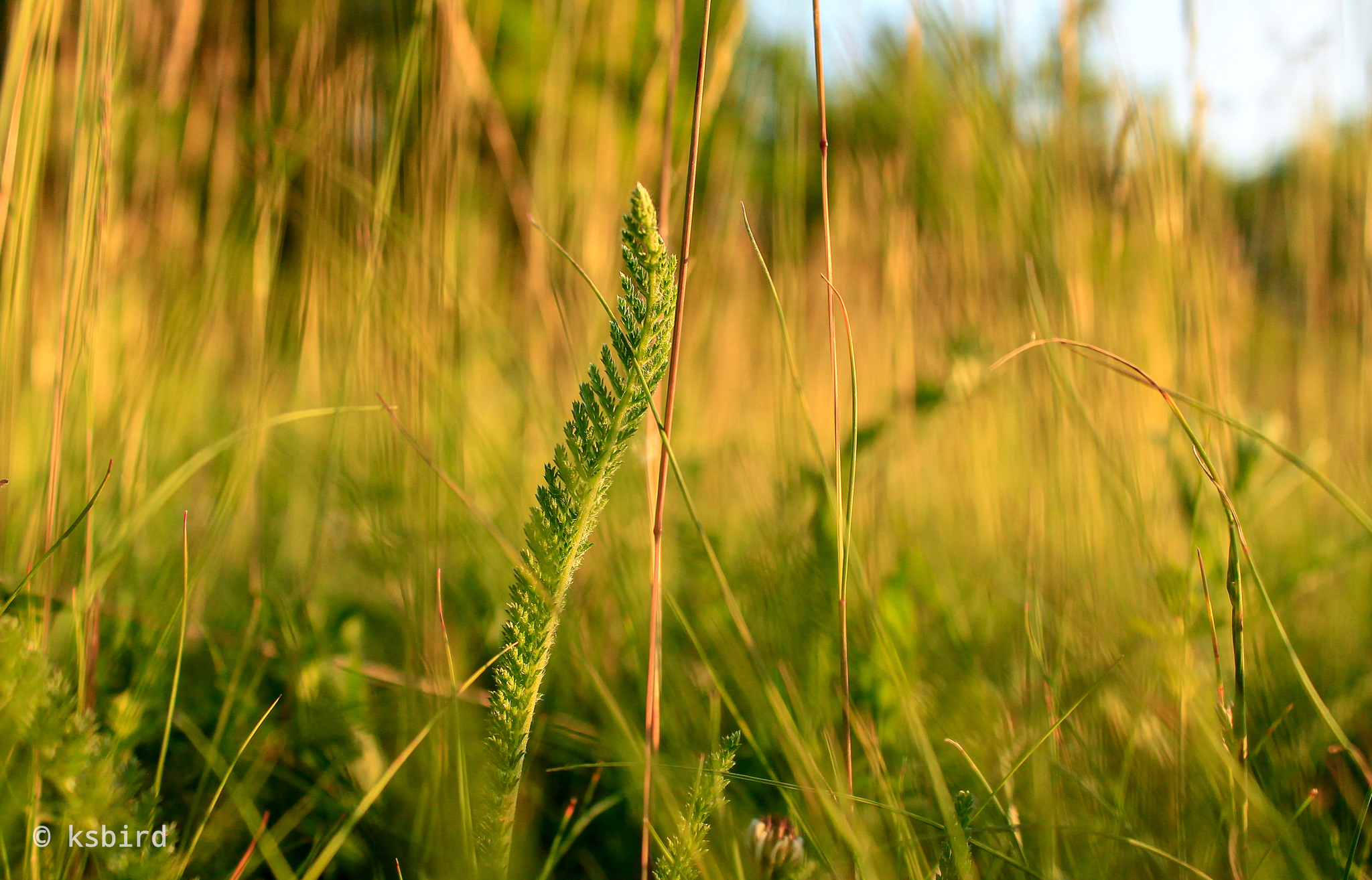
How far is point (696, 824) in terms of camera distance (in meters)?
0.23

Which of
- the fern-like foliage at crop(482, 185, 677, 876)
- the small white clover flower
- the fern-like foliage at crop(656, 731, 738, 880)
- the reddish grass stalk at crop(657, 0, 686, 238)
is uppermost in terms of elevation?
the reddish grass stalk at crop(657, 0, 686, 238)

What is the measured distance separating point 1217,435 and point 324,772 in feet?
1.82

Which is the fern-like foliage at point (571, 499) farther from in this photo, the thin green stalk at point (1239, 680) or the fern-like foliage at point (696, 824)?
the thin green stalk at point (1239, 680)

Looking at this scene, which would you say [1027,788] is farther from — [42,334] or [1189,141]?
[42,334]

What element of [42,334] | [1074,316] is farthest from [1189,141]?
[42,334]

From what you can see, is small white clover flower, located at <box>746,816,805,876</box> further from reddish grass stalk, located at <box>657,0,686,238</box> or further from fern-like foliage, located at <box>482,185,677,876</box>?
reddish grass stalk, located at <box>657,0,686,238</box>

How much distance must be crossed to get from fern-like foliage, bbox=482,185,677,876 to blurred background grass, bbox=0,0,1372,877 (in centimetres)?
3

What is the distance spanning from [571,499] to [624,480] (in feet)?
0.87

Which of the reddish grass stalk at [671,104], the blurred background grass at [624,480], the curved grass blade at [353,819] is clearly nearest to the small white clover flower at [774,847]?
the blurred background grass at [624,480]

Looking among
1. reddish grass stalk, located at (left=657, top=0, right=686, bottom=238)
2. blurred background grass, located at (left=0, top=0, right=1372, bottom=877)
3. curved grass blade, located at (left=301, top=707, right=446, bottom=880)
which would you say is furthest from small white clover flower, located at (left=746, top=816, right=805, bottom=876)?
reddish grass stalk, located at (left=657, top=0, right=686, bottom=238)

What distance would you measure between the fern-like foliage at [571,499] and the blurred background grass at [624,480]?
0.10 ft

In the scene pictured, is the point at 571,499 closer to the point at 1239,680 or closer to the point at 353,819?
the point at 353,819

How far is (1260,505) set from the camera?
21.8 inches

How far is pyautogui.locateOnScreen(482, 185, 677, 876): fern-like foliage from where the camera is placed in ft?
0.76
